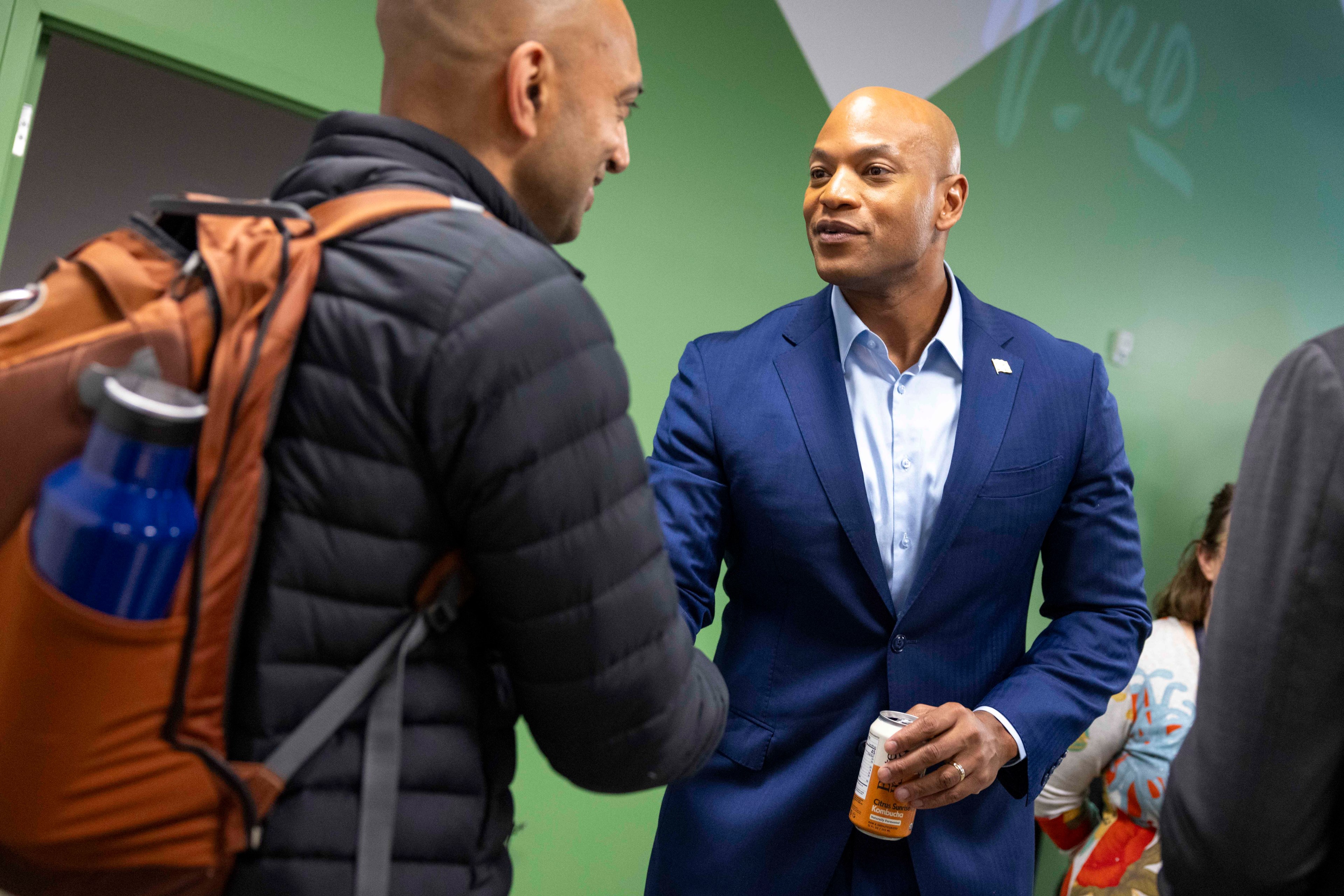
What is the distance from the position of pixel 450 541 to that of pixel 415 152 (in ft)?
1.07

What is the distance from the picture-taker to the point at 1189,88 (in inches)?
149

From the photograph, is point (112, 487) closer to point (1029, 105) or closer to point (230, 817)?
point (230, 817)

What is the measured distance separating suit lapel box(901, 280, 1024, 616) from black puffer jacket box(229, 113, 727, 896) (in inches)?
27.5

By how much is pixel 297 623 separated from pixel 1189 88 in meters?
4.14

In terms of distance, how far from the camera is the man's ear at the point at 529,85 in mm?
848

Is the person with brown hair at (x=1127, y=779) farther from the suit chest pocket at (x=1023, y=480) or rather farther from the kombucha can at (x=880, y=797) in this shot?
the kombucha can at (x=880, y=797)

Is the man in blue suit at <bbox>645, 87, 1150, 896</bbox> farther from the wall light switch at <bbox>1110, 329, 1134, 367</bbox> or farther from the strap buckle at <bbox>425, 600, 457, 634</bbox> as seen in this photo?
the wall light switch at <bbox>1110, 329, 1134, 367</bbox>

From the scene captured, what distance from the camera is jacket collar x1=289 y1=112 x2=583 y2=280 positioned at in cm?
79

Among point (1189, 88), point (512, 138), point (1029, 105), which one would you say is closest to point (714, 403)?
point (512, 138)

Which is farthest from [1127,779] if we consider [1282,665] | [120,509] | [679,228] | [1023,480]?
[120,509]

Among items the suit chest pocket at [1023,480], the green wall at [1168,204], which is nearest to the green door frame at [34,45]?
the suit chest pocket at [1023,480]

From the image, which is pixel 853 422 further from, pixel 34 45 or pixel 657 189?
pixel 34 45

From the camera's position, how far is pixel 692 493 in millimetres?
1421

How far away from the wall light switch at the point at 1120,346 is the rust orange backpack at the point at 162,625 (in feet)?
11.4
